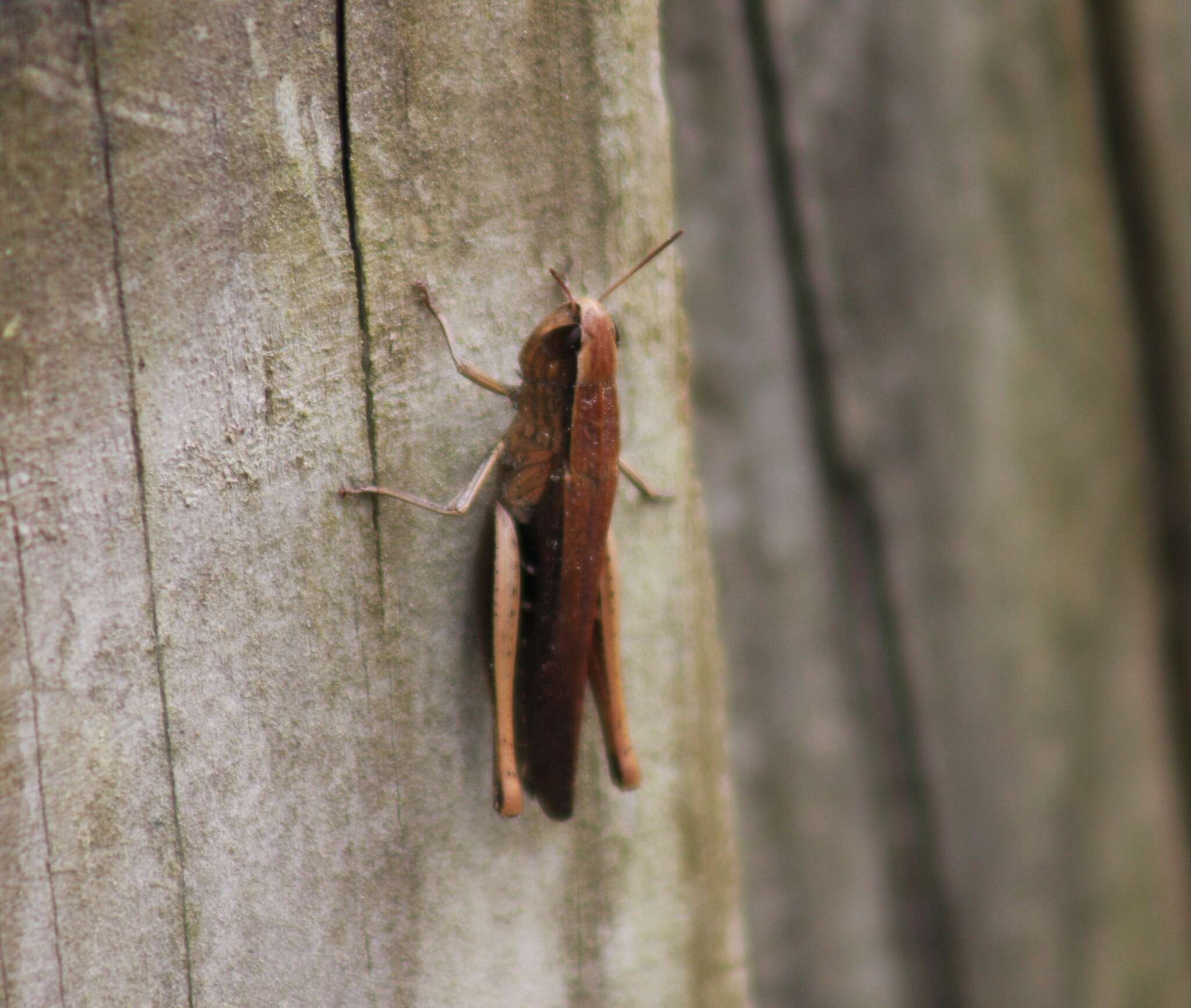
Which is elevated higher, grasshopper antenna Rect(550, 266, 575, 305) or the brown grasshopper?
grasshopper antenna Rect(550, 266, 575, 305)

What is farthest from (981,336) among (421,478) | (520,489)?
(421,478)

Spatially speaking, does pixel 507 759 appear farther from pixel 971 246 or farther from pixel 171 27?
pixel 971 246

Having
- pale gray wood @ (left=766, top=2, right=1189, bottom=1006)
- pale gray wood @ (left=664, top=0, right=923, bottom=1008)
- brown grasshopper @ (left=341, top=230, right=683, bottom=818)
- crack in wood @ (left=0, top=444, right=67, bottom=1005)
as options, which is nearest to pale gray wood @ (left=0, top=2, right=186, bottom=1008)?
crack in wood @ (left=0, top=444, right=67, bottom=1005)

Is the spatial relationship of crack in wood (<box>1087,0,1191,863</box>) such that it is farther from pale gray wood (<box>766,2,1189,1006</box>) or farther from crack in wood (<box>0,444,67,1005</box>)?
crack in wood (<box>0,444,67,1005</box>)

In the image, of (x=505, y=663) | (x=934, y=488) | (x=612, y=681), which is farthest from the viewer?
(x=934, y=488)

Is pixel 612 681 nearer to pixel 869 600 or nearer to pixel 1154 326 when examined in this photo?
pixel 869 600

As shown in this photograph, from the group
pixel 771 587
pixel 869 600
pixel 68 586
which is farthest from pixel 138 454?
pixel 869 600

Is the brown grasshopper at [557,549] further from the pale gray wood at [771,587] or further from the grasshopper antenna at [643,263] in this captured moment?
the pale gray wood at [771,587]
